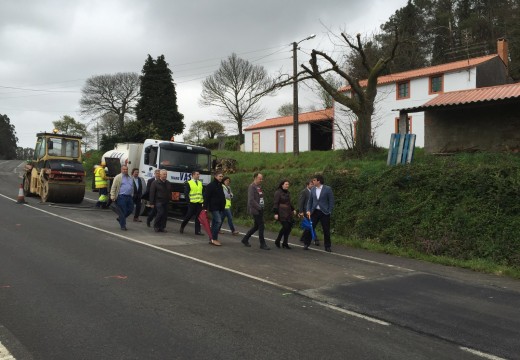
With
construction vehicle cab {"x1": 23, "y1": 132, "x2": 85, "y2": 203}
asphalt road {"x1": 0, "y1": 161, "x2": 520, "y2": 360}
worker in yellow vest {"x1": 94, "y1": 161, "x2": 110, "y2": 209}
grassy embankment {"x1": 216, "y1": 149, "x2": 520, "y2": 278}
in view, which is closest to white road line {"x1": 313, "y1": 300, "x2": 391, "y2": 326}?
asphalt road {"x1": 0, "y1": 161, "x2": 520, "y2": 360}

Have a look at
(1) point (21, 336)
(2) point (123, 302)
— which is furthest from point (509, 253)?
(1) point (21, 336)

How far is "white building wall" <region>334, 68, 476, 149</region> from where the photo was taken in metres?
31.1

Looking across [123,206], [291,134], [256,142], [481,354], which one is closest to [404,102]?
[291,134]

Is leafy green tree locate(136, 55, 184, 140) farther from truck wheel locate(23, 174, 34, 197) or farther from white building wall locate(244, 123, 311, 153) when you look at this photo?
truck wheel locate(23, 174, 34, 197)

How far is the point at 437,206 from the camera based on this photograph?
11.6m

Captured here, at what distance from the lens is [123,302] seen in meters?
5.85

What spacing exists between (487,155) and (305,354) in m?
12.5

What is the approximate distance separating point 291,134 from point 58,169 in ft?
84.0

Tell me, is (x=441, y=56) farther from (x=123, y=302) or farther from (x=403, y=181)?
(x=123, y=302)

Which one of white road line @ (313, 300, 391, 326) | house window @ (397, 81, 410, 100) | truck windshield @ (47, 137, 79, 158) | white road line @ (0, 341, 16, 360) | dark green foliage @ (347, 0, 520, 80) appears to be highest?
dark green foliage @ (347, 0, 520, 80)

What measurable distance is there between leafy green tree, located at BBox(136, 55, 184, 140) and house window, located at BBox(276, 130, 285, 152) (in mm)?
11836

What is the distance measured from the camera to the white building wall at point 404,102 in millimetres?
31125

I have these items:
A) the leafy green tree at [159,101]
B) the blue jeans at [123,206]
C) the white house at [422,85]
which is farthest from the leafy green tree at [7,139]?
the blue jeans at [123,206]

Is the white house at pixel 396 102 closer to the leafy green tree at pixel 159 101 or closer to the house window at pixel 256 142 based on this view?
the house window at pixel 256 142
